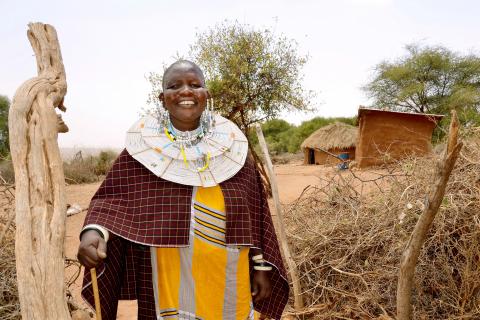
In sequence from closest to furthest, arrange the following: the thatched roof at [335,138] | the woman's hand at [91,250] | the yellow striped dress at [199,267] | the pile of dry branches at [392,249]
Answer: the woman's hand at [91,250] → the yellow striped dress at [199,267] → the pile of dry branches at [392,249] → the thatched roof at [335,138]

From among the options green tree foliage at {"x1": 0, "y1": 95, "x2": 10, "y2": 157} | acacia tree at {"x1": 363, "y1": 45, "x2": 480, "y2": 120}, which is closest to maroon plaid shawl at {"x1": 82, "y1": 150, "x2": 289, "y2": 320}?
green tree foliage at {"x1": 0, "y1": 95, "x2": 10, "y2": 157}

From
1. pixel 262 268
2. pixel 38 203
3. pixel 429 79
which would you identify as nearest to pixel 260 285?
pixel 262 268

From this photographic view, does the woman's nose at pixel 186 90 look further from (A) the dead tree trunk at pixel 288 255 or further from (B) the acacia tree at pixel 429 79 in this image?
(B) the acacia tree at pixel 429 79

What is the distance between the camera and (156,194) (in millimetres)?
1721

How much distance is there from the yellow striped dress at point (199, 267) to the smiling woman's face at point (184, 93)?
341mm

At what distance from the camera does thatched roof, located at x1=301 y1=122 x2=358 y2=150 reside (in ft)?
53.7

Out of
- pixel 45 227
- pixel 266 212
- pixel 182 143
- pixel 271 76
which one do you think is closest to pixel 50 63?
pixel 182 143

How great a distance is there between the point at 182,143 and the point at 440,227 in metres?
2.01

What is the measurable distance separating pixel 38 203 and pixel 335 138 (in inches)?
643

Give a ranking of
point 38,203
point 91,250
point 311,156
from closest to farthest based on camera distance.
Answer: point 38,203 < point 91,250 < point 311,156

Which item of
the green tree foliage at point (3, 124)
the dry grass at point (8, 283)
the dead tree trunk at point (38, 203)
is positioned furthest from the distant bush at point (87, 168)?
the dead tree trunk at point (38, 203)

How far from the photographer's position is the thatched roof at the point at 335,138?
16359 millimetres

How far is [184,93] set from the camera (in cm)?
176

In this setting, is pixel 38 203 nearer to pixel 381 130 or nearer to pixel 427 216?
pixel 427 216
